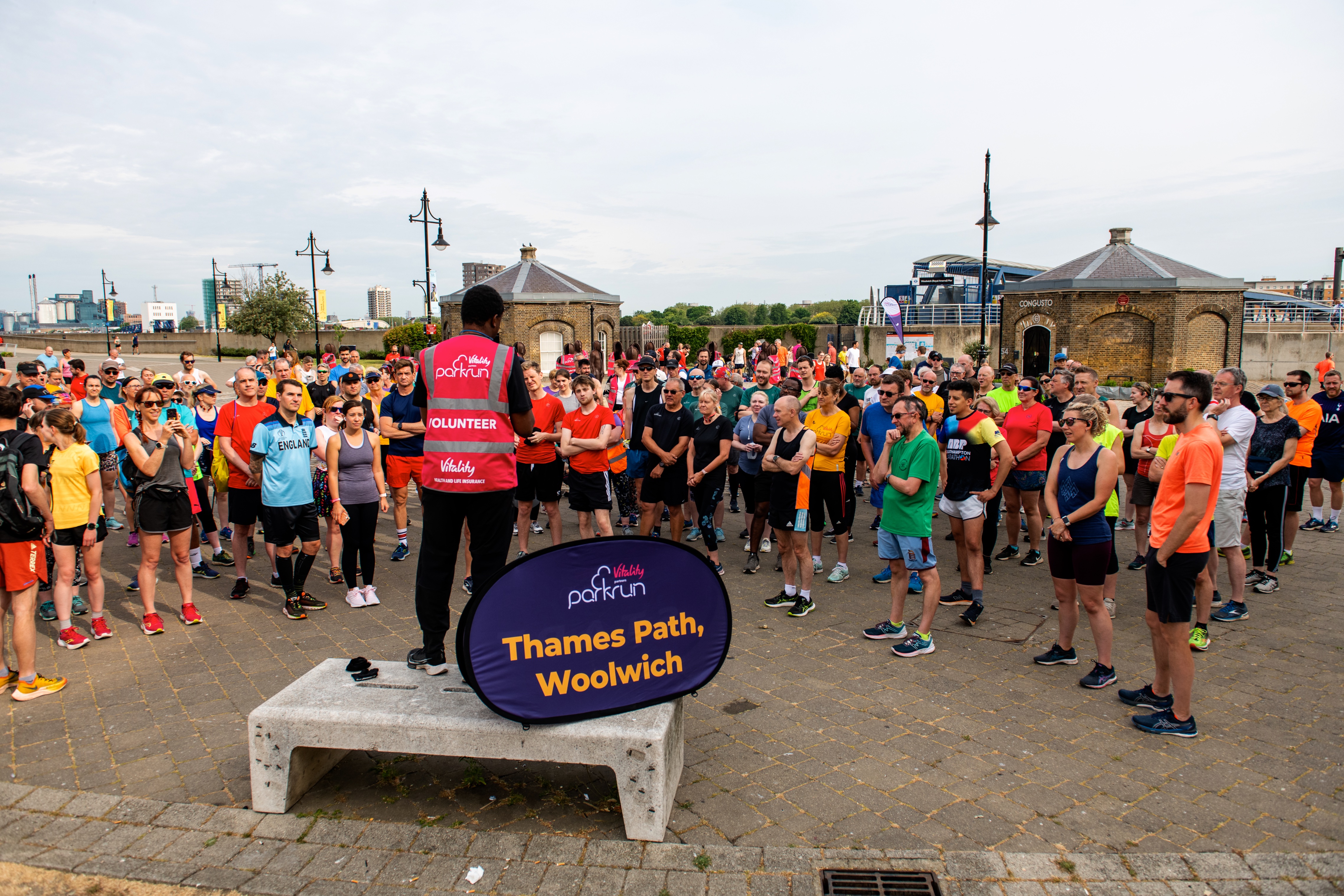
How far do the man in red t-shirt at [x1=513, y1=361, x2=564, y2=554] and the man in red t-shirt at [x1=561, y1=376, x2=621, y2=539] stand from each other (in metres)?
0.13

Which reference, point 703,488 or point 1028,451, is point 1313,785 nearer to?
point 1028,451

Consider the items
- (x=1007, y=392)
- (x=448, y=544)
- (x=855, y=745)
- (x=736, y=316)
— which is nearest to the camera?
(x=448, y=544)

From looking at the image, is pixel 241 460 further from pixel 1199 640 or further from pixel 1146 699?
pixel 1199 640

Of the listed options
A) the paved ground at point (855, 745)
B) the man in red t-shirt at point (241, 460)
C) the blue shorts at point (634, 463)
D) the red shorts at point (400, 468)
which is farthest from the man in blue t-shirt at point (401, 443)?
the blue shorts at point (634, 463)

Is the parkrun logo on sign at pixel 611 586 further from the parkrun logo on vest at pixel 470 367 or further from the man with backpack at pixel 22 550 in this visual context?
the man with backpack at pixel 22 550

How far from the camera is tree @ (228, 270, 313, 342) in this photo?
4562 centimetres

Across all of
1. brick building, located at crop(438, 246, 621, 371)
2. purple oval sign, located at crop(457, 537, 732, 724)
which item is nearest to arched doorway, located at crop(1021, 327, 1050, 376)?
brick building, located at crop(438, 246, 621, 371)

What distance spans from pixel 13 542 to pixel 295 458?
2.01 metres

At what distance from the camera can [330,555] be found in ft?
24.8

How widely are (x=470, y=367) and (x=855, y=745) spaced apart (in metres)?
2.92

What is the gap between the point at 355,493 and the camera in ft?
22.7

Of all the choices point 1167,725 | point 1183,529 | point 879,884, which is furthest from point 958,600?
point 879,884

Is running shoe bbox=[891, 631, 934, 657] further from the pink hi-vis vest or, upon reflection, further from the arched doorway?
the arched doorway

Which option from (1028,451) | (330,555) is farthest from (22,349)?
(1028,451)
